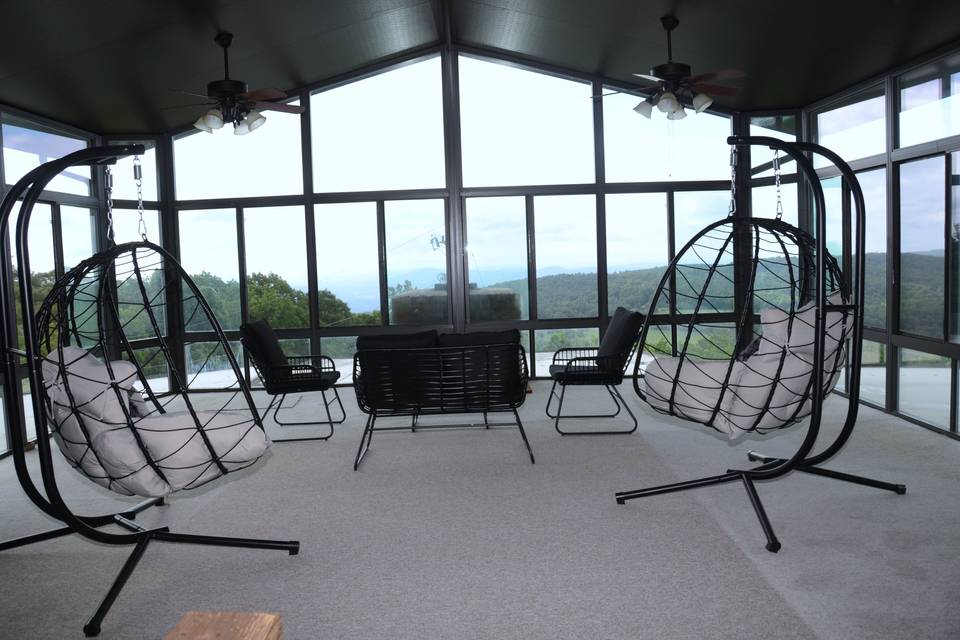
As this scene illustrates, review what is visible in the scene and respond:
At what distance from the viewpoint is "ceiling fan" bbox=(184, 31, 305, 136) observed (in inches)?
186

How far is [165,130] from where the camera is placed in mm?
6926

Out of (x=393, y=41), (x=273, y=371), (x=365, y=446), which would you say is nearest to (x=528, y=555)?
(x=365, y=446)

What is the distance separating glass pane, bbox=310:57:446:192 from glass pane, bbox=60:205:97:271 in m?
2.10

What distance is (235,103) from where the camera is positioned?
486 cm

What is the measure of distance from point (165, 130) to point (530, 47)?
3661 millimetres

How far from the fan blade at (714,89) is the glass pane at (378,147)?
2.88 meters

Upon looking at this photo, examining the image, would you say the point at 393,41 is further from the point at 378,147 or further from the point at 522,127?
the point at 522,127

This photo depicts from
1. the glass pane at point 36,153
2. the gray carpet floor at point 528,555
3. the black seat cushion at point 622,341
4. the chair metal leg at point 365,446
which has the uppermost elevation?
the glass pane at point 36,153

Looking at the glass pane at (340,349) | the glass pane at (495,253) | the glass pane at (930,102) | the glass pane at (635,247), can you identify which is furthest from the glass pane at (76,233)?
the glass pane at (930,102)

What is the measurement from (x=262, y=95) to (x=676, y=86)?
2901 millimetres

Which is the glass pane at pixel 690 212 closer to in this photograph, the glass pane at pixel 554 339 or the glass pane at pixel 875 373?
the glass pane at pixel 554 339

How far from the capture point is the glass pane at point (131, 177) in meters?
6.65

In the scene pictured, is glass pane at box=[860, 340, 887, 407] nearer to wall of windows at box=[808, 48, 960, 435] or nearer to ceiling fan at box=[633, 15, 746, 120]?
wall of windows at box=[808, 48, 960, 435]

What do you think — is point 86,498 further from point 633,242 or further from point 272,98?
point 633,242
